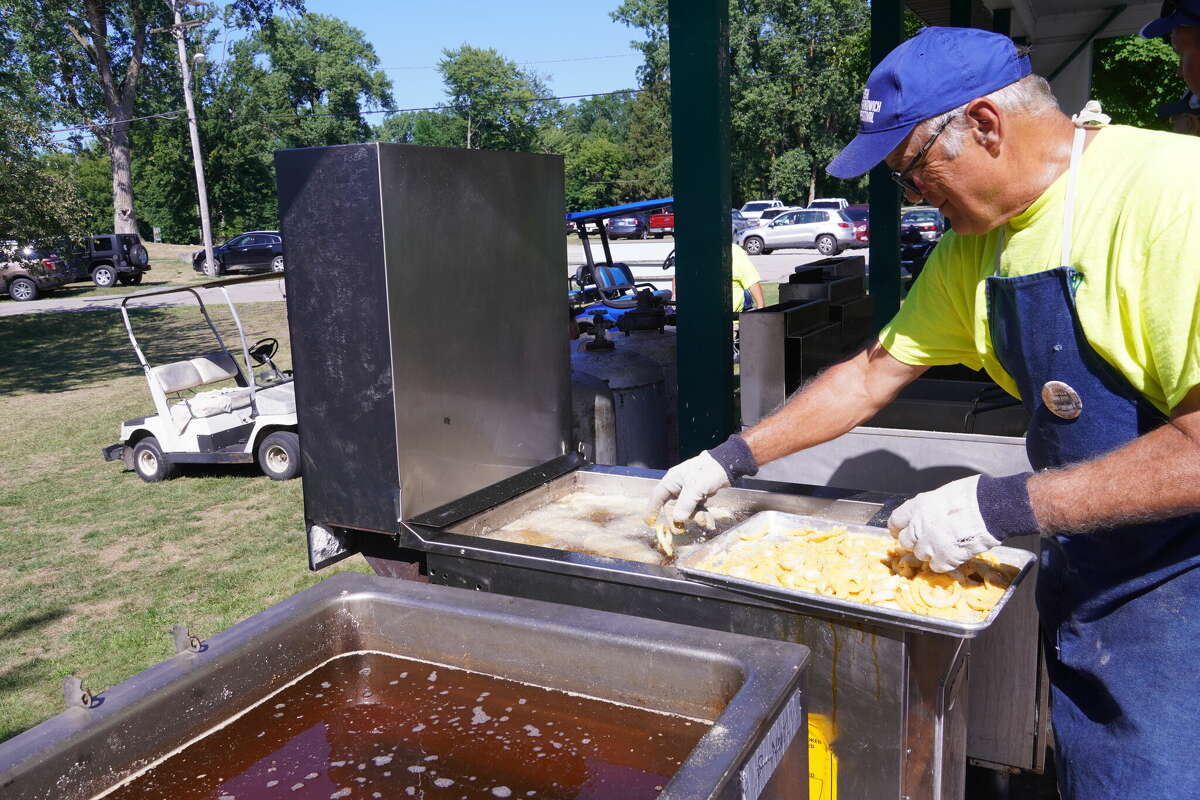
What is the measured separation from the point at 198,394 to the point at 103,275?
20650 mm

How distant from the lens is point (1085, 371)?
169 centimetres

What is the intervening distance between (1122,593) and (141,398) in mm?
11711

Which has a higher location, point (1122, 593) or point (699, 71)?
point (699, 71)

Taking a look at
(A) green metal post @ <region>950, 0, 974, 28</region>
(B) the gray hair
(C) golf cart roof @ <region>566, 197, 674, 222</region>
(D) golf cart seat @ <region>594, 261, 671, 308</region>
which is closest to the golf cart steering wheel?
(C) golf cart roof @ <region>566, 197, 674, 222</region>

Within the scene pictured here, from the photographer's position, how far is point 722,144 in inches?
152

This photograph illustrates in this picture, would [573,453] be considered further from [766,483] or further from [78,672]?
[78,672]

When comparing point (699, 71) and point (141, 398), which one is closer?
point (699, 71)

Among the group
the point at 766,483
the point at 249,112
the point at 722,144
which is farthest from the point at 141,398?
the point at 249,112

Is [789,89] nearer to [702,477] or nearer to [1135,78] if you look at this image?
[1135,78]

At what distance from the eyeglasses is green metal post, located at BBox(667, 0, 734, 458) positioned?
2038mm

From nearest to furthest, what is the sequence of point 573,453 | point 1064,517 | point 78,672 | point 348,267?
point 1064,517 < point 348,267 < point 573,453 < point 78,672

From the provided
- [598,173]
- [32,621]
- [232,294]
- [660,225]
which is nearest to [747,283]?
[32,621]

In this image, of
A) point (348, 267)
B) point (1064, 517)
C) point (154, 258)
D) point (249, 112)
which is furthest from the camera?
point (249, 112)

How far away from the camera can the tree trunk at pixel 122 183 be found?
29.1m
